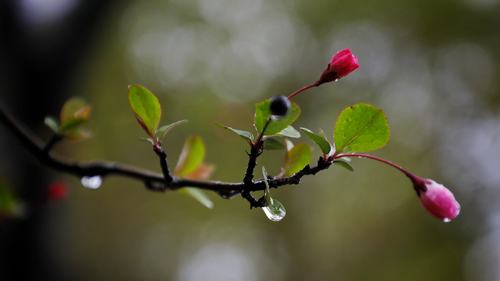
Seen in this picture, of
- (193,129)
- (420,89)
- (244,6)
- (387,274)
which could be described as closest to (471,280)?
(387,274)

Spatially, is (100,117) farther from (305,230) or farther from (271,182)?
(271,182)

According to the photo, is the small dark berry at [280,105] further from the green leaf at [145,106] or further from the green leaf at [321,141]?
the green leaf at [145,106]

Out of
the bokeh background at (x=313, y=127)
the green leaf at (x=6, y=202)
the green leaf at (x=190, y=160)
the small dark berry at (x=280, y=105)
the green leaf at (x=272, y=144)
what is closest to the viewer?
the small dark berry at (x=280, y=105)

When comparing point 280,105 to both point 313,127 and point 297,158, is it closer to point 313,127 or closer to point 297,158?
point 297,158

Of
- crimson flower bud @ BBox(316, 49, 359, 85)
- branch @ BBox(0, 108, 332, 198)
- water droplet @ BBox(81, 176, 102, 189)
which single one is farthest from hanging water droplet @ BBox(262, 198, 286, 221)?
water droplet @ BBox(81, 176, 102, 189)

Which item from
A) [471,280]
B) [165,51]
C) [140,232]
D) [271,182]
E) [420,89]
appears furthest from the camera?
[140,232]

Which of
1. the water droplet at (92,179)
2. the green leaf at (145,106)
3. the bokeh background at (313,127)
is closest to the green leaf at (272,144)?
the green leaf at (145,106)
